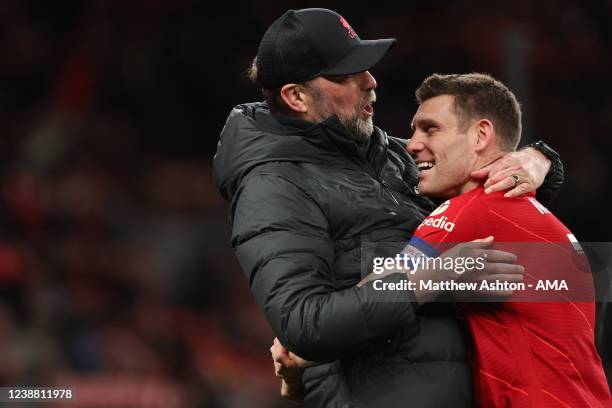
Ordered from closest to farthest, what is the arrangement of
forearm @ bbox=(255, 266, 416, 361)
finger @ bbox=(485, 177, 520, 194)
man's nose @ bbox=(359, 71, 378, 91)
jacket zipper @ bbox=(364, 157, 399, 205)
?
1. forearm @ bbox=(255, 266, 416, 361)
2. finger @ bbox=(485, 177, 520, 194)
3. jacket zipper @ bbox=(364, 157, 399, 205)
4. man's nose @ bbox=(359, 71, 378, 91)

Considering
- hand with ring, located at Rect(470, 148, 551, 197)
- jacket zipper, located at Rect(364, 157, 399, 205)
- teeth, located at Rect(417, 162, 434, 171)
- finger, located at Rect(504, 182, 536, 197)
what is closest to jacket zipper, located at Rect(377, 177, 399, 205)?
jacket zipper, located at Rect(364, 157, 399, 205)

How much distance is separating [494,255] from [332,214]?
1.47 ft

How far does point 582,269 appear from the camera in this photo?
2785 mm

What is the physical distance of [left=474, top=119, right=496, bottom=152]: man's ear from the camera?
9.45 feet

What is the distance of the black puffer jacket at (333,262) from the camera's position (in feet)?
8.29

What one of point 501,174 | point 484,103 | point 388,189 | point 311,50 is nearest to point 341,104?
point 311,50

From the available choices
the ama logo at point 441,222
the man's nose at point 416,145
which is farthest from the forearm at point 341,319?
the man's nose at point 416,145

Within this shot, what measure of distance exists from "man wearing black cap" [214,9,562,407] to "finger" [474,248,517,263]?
16 millimetres

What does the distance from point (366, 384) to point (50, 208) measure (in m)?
5.28

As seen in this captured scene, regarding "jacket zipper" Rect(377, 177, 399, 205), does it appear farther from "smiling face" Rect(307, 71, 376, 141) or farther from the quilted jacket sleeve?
the quilted jacket sleeve

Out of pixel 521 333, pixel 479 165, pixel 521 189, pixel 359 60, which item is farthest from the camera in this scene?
pixel 359 60

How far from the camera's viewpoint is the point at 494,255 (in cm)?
258

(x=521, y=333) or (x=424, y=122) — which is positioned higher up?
(x=424, y=122)
